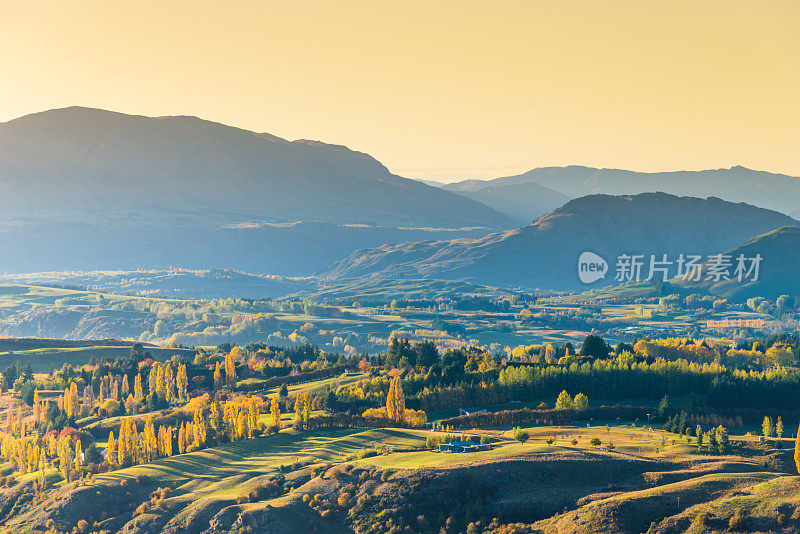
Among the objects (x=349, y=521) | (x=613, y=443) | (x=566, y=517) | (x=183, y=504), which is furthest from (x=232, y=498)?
(x=613, y=443)

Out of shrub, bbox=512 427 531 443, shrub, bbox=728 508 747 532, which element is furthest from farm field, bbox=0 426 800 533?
shrub, bbox=512 427 531 443

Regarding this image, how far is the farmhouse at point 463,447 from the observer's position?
190m

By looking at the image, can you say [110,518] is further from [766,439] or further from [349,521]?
[766,439]

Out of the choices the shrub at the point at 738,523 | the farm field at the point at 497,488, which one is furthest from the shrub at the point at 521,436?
the shrub at the point at 738,523

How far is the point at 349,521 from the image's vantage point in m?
167

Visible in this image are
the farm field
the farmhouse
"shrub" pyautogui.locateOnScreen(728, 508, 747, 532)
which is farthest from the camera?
the farmhouse

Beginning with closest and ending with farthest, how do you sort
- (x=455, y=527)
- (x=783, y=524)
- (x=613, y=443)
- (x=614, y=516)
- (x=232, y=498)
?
1. (x=783, y=524)
2. (x=614, y=516)
3. (x=455, y=527)
4. (x=232, y=498)
5. (x=613, y=443)

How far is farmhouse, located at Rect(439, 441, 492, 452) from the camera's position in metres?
190

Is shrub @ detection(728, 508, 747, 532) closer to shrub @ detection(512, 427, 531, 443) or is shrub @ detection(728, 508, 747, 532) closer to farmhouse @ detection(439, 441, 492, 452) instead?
farmhouse @ detection(439, 441, 492, 452)

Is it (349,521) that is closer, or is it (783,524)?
(783,524)

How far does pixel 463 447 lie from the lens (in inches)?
7490

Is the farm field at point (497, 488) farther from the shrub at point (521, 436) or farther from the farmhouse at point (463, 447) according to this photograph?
the farmhouse at point (463, 447)

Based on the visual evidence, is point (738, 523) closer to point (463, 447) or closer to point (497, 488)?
point (497, 488)

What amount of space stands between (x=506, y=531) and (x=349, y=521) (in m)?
28.5
